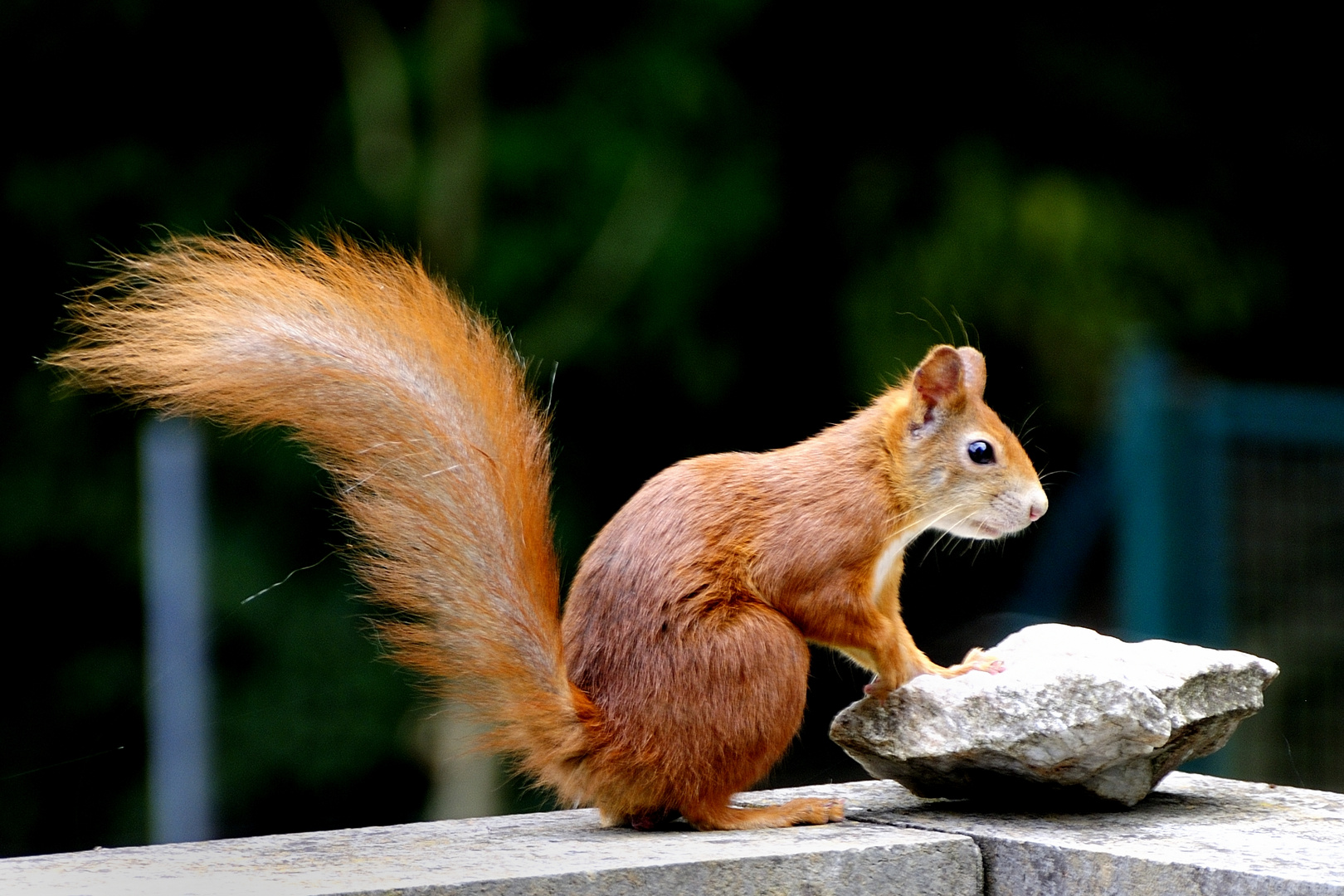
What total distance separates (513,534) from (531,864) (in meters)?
0.25

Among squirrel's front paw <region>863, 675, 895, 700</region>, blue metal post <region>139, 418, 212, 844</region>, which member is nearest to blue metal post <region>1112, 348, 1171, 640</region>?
squirrel's front paw <region>863, 675, 895, 700</region>

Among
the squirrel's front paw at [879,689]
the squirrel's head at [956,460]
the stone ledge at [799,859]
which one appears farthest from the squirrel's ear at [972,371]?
the stone ledge at [799,859]

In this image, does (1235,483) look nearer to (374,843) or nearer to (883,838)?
(883,838)

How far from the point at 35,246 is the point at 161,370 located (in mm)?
2080

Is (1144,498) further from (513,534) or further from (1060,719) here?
(513,534)

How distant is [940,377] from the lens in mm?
1270

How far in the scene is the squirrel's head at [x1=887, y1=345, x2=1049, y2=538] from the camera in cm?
126

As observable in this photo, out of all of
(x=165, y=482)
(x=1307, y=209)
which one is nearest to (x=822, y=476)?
(x=165, y=482)

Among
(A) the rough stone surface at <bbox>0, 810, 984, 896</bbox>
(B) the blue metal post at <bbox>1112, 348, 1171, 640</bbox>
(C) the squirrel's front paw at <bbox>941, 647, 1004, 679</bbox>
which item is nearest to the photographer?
(A) the rough stone surface at <bbox>0, 810, 984, 896</bbox>

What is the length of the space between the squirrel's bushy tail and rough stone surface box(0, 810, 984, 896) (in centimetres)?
9

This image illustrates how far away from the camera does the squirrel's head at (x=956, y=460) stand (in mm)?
1263

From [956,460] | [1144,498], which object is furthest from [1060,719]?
[1144,498]

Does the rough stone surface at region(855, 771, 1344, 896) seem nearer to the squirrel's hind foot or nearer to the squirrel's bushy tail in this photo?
the squirrel's hind foot

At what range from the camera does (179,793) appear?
2.16 m
